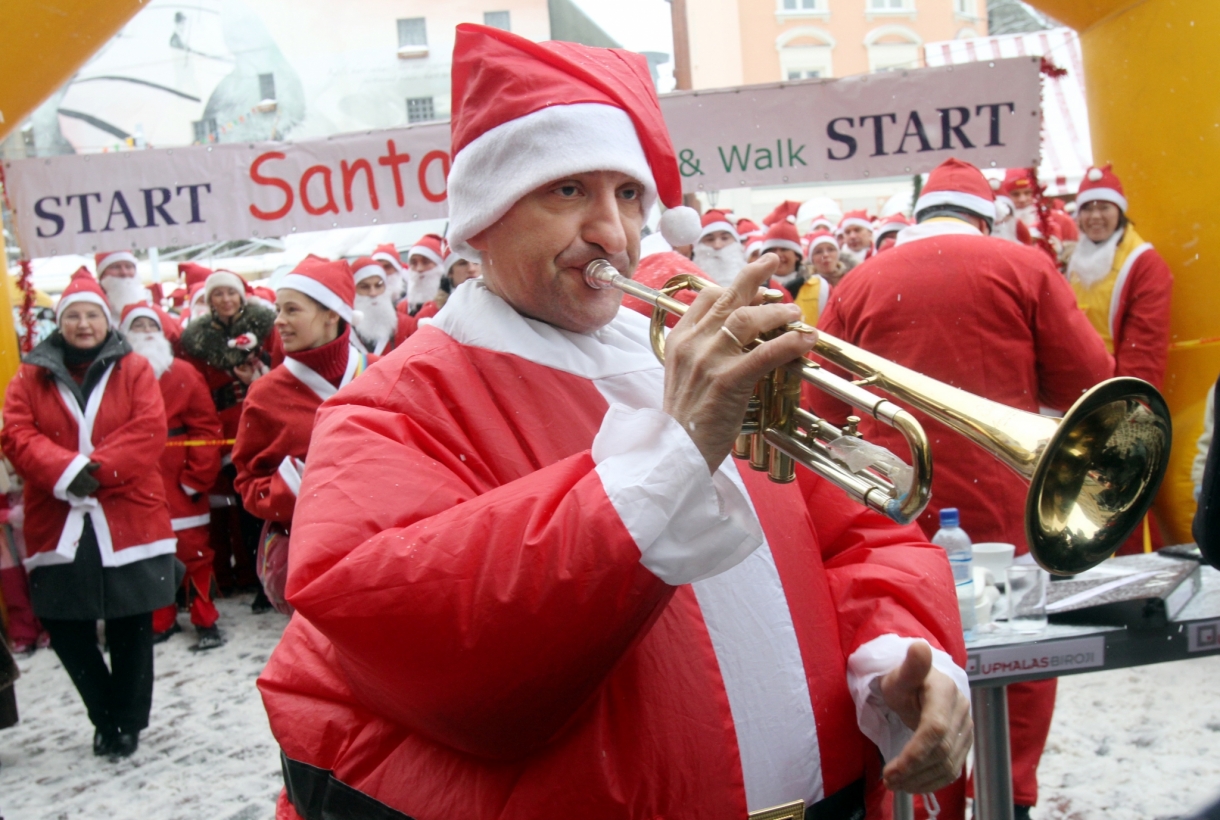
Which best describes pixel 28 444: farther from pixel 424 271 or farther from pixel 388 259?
pixel 388 259

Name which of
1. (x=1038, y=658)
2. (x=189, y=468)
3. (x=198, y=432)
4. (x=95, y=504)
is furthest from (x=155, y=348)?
(x=1038, y=658)

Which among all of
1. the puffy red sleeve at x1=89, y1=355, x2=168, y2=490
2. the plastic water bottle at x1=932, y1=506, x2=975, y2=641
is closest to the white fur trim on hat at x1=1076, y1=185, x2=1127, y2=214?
the plastic water bottle at x1=932, y1=506, x2=975, y2=641

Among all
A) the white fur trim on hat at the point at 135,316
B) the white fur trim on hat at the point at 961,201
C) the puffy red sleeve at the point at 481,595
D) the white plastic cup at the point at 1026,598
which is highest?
the white fur trim on hat at the point at 961,201

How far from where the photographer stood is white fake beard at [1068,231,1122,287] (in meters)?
5.66

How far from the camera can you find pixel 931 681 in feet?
5.31

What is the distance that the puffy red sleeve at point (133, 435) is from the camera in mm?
5059

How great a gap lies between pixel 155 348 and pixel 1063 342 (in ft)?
19.9

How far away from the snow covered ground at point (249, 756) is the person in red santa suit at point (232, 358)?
2.01m

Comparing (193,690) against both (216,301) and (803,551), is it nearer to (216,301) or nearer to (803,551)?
(216,301)

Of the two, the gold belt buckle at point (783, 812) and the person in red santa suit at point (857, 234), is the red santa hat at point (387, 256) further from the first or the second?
the gold belt buckle at point (783, 812)

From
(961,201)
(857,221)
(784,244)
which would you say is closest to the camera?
(961,201)

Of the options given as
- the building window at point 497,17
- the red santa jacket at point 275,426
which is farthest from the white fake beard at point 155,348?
the building window at point 497,17

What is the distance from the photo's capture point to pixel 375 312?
8883 millimetres

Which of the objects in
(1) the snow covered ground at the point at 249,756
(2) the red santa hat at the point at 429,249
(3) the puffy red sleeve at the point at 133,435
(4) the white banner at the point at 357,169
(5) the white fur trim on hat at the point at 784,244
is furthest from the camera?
(2) the red santa hat at the point at 429,249
